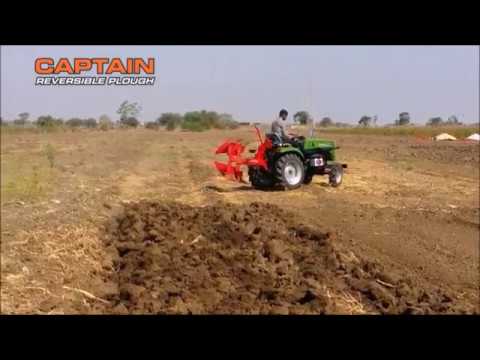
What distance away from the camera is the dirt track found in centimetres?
476

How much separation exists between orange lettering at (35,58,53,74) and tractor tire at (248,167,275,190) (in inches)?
231

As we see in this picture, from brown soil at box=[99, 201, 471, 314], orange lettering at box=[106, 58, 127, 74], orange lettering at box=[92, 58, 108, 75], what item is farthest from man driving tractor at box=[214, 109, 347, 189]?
orange lettering at box=[92, 58, 108, 75]

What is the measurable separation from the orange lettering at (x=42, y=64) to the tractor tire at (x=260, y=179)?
19.2 ft

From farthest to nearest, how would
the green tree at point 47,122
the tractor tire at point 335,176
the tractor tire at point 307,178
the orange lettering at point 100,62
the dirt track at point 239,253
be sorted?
the green tree at point 47,122
the tractor tire at point 335,176
the tractor tire at point 307,178
the orange lettering at point 100,62
the dirt track at point 239,253

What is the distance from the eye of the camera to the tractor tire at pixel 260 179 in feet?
37.3

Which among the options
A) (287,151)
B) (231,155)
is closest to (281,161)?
(287,151)

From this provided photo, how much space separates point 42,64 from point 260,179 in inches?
242

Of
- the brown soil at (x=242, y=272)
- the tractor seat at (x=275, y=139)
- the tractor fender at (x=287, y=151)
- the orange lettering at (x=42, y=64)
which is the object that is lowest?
the brown soil at (x=242, y=272)

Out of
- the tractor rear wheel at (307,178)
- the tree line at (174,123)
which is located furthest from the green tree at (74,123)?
the tractor rear wheel at (307,178)

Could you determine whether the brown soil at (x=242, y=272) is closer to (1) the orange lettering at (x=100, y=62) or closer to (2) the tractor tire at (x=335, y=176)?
(1) the orange lettering at (x=100, y=62)

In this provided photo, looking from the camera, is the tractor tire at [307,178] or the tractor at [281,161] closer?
the tractor at [281,161]

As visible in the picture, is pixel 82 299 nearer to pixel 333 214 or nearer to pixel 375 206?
pixel 333 214

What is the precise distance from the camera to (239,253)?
20.1ft
